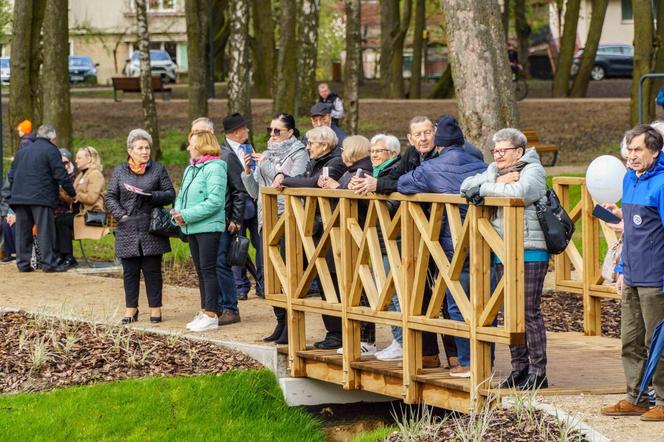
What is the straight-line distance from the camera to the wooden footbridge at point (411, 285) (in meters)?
9.12

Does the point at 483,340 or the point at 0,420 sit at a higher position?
the point at 483,340

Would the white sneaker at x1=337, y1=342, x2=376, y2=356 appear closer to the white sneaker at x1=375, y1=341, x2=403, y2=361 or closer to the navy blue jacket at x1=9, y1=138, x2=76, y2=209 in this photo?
the white sneaker at x1=375, y1=341, x2=403, y2=361

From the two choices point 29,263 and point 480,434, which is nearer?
point 480,434

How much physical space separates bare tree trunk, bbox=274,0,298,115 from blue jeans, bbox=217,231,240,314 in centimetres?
1703

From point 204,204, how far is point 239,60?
50.5 feet

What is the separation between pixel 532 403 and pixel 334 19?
68.8 meters

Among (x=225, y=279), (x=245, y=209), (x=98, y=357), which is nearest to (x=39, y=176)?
(x=245, y=209)

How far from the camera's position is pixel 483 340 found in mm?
9211

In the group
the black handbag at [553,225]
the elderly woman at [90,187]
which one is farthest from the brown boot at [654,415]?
the elderly woman at [90,187]

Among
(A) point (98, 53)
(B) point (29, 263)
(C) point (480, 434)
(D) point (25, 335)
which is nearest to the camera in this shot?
(C) point (480, 434)

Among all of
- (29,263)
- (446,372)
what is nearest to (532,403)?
(446,372)

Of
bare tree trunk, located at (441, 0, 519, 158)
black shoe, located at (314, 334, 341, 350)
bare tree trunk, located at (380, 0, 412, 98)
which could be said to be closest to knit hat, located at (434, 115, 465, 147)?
black shoe, located at (314, 334, 341, 350)

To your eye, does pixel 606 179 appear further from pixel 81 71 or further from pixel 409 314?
pixel 81 71

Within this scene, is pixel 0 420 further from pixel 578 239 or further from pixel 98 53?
pixel 98 53
